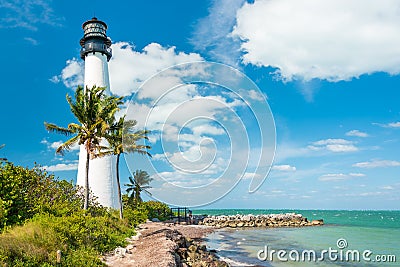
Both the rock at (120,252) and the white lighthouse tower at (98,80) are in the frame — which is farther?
the white lighthouse tower at (98,80)

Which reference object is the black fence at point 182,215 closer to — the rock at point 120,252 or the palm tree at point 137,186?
the palm tree at point 137,186

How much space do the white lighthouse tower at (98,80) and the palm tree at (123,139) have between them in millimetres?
1035

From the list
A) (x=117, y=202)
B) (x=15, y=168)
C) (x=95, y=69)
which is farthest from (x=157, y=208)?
(x=15, y=168)

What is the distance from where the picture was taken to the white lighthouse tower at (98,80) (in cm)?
2642

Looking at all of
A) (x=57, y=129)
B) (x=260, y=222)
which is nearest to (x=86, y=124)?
(x=57, y=129)

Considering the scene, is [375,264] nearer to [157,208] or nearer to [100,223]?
[100,223]

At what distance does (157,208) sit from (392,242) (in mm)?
27672

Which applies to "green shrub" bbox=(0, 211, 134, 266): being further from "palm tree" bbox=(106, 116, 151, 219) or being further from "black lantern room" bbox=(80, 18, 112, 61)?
"black lantern room" bbox=(80, 18, 112, 61)

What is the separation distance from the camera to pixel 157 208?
151ft

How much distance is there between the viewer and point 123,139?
26.5m

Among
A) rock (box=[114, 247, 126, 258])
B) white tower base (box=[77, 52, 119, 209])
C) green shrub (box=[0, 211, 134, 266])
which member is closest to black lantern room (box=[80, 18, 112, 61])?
white tower base (box=[77, 52, 119, 209])

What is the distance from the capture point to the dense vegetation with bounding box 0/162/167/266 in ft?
36.9

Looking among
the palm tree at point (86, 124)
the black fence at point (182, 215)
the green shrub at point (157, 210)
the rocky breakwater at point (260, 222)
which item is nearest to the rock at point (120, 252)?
the palm tree at point (86, 124)

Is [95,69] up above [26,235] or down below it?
above
